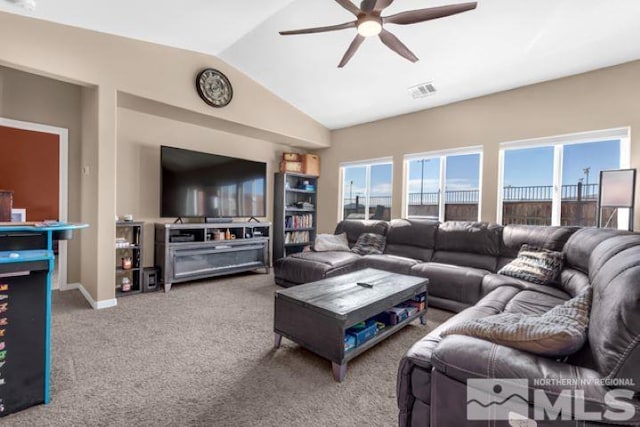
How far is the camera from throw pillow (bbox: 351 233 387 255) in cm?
420

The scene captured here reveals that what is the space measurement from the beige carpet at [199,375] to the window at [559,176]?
1.98 m

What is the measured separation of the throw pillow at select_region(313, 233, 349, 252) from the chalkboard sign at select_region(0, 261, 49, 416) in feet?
10.1

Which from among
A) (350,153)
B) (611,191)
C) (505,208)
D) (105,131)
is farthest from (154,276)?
(611,191)

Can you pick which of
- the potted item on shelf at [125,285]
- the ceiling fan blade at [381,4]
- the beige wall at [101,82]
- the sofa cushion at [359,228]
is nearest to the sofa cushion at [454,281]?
the sofa cushion at [359,228]

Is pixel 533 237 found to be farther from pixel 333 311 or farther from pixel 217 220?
pixel 217 220

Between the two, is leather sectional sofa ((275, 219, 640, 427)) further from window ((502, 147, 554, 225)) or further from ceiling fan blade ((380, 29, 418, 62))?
ceiling fan blade ((380, 29, 418, 62))

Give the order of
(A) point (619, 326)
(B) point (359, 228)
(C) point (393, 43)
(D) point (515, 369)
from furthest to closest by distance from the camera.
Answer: (B) point (359, 228), (C) point (393, 43), (D) point (515, 369), (A) point (619, 326)

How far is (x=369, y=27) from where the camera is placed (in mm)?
2250

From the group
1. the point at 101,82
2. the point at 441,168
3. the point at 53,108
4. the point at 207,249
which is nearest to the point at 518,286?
the point at 441,168

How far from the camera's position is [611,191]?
2688mm

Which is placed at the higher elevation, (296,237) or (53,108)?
(53,108)

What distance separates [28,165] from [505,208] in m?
6.18

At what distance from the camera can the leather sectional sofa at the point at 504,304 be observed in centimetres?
96

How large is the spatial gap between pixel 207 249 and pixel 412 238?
2.89 meters
